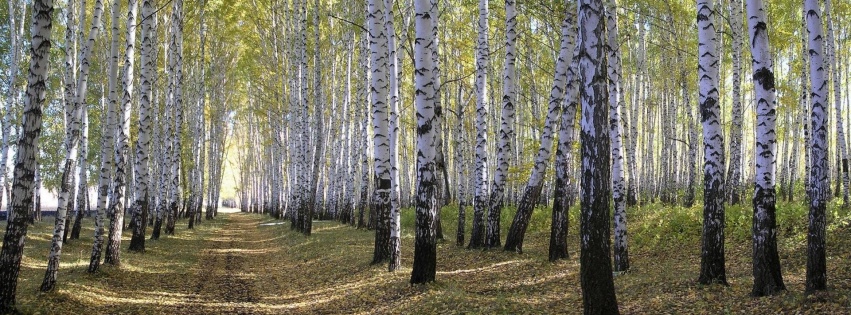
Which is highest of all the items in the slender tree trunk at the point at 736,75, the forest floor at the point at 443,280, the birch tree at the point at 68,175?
the slender tree trunk at the point at 736,75

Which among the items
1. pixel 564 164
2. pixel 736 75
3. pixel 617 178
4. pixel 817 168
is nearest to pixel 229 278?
pixel 564 164

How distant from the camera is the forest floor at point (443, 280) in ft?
24.0

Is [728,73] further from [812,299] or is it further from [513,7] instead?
[812,299]

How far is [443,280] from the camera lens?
9414 millimetres

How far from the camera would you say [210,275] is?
38.9ft

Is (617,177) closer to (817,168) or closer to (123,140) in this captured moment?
(817,168)

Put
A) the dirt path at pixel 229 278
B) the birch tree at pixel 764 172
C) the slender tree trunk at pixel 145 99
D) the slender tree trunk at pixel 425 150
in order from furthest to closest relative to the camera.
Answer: the slender tree trunk at pixel 145 99 → the dirt path at pixel 229 278 → the slender tree trunk at pixel 425 150 → the birch tree at pixel 764 172

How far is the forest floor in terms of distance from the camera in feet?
24.0

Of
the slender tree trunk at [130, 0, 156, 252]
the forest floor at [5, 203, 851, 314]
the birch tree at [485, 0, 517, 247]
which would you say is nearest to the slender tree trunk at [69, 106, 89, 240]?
the forest floor at [5, 203, 851, 314]

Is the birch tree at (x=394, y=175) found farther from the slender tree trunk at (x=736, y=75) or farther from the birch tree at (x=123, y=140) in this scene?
the slender tree trunk at (x=736, y=75)

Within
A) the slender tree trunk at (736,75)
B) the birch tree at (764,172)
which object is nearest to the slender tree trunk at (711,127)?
the birch tree at (764,172)

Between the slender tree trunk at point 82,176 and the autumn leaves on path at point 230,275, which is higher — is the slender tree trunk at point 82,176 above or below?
above

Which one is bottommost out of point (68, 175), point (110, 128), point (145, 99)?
point (68, 175)

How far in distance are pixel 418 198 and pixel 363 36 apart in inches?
397
